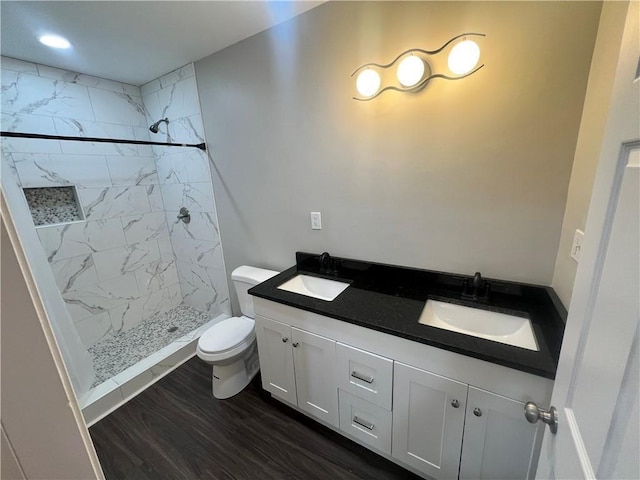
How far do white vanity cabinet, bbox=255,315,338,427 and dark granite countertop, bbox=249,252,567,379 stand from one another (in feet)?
0.67

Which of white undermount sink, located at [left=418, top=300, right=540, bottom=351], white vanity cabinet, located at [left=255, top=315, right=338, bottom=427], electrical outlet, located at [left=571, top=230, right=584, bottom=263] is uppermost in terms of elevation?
electrical outlet, located at [left=571, top=230, right=584, bottom=263]

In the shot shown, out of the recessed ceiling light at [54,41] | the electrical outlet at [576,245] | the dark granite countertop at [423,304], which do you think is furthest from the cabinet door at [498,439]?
the recessed ceiling light at [54,41]

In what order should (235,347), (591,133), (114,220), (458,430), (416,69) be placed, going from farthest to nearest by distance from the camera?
(114,220)
(235,347)
(416,69)
(458,430)
(591,133)

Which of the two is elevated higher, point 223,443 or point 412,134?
point 412,134

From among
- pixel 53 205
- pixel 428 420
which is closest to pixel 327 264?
pixel 428 420

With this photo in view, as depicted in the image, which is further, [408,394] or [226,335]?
[226,335]

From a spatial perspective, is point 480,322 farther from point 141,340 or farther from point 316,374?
point 141,340

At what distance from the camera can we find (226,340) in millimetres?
1780

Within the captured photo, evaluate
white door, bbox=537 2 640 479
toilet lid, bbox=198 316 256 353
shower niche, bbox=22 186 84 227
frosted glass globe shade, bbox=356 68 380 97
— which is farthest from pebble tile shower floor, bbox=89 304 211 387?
white door, bbox=537 2 640 479

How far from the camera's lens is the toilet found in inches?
67.8

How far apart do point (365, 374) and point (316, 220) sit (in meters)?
0.98

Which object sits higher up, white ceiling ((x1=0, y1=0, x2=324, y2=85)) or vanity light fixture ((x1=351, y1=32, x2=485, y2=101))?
white ceiling ((x1=0, y1=0, x2=324, y2=85))

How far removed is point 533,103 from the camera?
109 cm

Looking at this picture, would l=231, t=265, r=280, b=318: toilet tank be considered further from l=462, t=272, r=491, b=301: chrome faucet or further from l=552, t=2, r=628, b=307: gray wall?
l=552, t=2, r=628, b=307: gray wall
